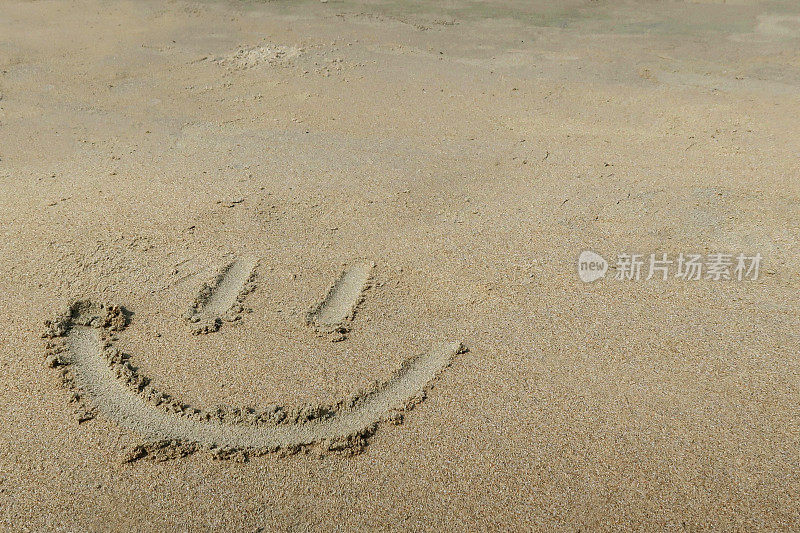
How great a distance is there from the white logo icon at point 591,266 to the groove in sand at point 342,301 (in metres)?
0.84

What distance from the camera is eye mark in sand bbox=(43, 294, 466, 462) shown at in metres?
1.86

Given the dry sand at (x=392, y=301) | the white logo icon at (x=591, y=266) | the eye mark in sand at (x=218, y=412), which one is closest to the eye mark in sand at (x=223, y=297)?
the dry sand at (x=392, y=301)

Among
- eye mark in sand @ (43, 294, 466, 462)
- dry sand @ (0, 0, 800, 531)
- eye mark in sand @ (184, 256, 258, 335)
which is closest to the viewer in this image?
dry sand @ (0, 0, 800, 531)

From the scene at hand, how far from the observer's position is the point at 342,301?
7.95ft

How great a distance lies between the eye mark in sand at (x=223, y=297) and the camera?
7.52ft

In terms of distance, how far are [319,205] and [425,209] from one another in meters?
0.49

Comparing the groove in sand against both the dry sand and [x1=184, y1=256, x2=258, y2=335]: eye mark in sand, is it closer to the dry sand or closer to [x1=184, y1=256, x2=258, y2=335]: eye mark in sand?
the dry sand

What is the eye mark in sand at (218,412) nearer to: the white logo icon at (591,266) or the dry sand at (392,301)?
the dry sand at (392,301)

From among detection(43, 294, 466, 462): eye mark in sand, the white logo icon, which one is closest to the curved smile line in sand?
detection(43, 294, 466, 462): eye mark in sand

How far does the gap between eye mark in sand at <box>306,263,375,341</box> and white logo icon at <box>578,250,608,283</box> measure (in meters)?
0.84

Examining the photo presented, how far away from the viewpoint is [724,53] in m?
5.06

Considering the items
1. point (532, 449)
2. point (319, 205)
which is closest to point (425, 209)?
point (319, 205)

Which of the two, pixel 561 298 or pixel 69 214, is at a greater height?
pixel 69 214

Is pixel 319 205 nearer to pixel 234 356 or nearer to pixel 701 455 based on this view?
pixel 234 356
